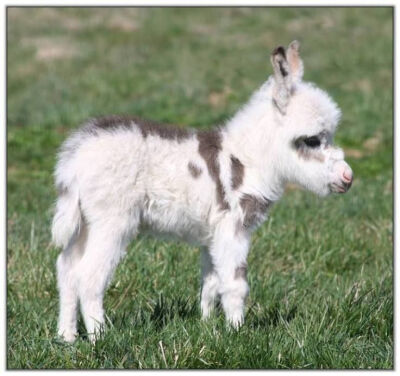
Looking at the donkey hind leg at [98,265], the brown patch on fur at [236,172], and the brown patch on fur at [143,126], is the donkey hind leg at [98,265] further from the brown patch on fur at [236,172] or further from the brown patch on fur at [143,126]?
the brown patch on fur at [236,172]

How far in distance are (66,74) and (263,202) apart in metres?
12.6

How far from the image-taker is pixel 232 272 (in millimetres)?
5926

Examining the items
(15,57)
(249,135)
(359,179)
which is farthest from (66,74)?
(249,135)

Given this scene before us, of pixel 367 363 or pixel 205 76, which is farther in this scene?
pixel 205 76

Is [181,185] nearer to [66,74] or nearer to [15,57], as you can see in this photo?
[66,74]

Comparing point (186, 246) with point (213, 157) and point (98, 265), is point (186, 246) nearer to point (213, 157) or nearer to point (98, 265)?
point (213, 157)

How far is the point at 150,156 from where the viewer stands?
19.3 ft

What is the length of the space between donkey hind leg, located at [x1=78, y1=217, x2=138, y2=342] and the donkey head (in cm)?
127

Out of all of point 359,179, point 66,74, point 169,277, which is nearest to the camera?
point 169,277

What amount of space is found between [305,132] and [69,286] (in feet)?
6.56

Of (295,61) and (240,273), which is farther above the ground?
(295,61)

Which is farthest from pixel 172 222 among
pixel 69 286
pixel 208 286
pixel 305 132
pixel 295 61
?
pixel 295 61

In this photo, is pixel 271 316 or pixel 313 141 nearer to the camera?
pixel 313 141

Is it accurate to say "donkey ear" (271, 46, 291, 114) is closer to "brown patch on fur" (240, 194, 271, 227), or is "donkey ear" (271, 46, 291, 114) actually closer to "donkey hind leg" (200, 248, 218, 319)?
"brown patch on fur" (240, 194, 271, 227)
